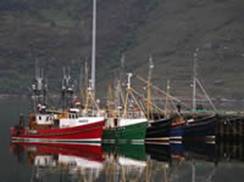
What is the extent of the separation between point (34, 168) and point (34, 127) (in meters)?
21.7

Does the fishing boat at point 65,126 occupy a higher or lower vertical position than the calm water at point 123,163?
higher

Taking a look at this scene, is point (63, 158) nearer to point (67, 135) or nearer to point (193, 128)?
point (67, 135)

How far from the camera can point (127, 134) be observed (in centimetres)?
9844

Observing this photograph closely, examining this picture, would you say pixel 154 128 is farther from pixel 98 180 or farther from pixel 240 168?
pixel 98 180

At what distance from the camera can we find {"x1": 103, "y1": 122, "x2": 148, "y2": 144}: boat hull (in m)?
97.9

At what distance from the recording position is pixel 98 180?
71.6 meters

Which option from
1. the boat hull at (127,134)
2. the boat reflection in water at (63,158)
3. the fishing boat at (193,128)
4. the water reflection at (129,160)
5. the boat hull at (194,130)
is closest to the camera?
the water reflection at (129,160)

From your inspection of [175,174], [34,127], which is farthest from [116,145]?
[175,174]

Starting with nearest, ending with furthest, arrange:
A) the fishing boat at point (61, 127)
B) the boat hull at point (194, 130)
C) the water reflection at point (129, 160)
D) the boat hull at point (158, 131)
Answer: the water reflection at point (129, 160) → the fishing boat at point (61, 127) → the boat hull at point (158, 131) → the boat hull at point (194, 130)

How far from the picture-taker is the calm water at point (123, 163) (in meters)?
74.9

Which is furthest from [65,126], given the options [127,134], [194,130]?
[194,130]

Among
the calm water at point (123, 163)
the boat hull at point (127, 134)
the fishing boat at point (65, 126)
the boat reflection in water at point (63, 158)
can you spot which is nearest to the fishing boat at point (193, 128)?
the calm water at point (123, 163)

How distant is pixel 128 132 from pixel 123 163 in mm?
14759

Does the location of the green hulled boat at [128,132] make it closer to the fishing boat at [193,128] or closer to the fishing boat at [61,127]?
the fishing boat at [61,127]
